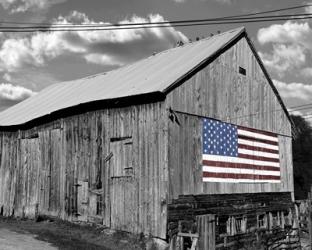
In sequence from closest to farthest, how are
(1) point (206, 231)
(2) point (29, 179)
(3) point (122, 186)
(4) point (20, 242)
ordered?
(4) point (20, 242), (1) point (206, 231), (3) point (122, 186), (2) point (29, 179)

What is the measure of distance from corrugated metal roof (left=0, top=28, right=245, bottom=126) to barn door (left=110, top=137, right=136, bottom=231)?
2012 millimetres

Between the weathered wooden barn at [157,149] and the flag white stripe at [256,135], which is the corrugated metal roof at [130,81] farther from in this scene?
the flag white stripe at [256,135]

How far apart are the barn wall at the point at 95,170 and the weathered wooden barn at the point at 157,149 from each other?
4 cm

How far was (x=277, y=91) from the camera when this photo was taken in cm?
2259

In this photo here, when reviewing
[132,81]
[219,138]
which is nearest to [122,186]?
[219,138]

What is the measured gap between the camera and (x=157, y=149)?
15.4 meters

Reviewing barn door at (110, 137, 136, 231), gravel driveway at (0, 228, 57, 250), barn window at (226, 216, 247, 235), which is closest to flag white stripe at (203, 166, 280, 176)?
barn window at (226, 216, 247, 235)

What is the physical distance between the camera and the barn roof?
53.9 ft

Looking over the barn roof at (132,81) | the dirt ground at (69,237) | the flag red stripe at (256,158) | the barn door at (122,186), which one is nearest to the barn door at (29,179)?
the barn roof at (132,81)

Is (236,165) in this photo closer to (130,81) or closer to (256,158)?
(256,158)

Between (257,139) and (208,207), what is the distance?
5282mm

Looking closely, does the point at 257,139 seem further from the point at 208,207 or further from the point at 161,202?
the point at 161,202

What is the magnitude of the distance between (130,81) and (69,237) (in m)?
6.92

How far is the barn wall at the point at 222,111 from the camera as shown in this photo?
51.4 ft
